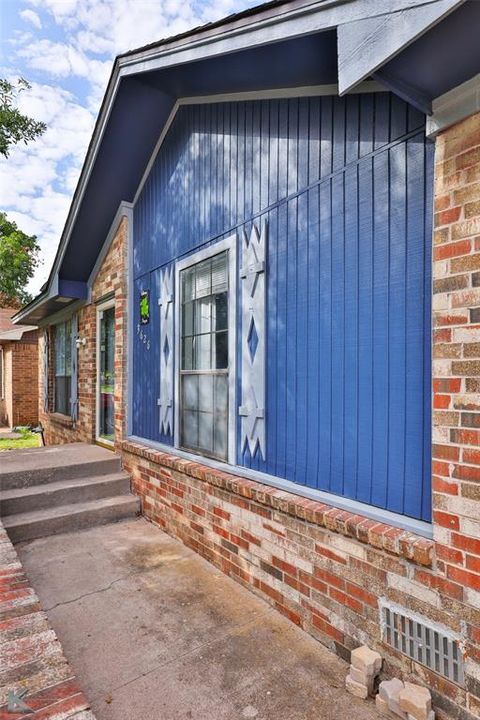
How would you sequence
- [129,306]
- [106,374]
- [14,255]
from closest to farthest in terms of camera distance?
1. [129,306]
2. [106,374]
3. [14,255]

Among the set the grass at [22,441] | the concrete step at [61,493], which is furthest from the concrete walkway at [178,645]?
the grass at [22,441]

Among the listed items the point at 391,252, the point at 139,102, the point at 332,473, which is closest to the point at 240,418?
the point at 332,473

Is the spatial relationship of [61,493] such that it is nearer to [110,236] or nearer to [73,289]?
[73,289]

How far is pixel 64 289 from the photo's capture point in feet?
20.7

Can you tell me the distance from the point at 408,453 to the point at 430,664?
957 mm

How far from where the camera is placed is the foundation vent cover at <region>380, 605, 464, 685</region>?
5.90 feet

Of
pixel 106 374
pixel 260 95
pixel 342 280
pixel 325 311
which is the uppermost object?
pixel 260 95

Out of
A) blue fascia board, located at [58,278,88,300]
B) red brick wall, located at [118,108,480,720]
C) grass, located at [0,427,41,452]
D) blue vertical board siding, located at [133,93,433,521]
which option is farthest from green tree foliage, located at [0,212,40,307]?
red brick wall, located at [118,108,480,720]

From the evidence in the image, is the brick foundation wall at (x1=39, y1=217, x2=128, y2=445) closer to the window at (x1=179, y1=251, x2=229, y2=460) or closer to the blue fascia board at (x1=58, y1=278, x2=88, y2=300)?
the blue fascia board at (x1=58, y1=278, x2=88, y2=300)

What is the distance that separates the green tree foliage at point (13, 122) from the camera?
804cm

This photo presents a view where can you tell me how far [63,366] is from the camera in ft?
26.6

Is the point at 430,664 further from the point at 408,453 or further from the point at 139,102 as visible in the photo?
the point at 139,102

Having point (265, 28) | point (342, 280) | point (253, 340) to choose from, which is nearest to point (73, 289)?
point (253, 340)

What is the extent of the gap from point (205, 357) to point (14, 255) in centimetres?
711
